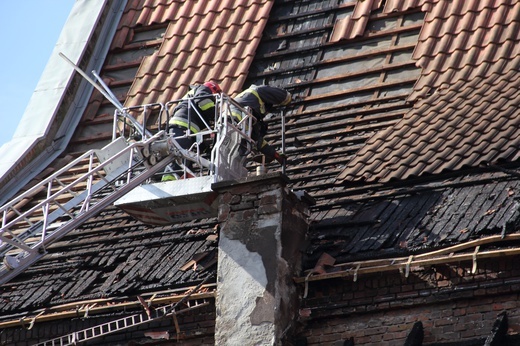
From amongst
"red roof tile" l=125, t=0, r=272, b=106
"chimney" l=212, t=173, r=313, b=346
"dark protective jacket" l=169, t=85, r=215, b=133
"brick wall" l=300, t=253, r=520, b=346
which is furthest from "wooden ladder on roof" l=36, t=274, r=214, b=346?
"red roof tile" l=125, t=0, r=272, b=106

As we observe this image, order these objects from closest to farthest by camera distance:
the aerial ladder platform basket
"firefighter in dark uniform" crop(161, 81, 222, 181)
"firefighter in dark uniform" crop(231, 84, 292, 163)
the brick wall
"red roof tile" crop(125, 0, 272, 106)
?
1. the brick wall
2. the aerial ladder platform basket
3. "firefighter in dark uniform" crop(161, 81, 222, 181)
4. "firefighter in dark uniform" crop(231, 84, 292, 163)
5. "red roof tile" crop(125, 0, 272, 106)

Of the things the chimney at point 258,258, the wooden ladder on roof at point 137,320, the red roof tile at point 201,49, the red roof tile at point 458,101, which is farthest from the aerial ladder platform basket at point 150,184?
the red roof tile at point 201,49

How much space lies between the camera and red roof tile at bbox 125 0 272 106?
48.8ft

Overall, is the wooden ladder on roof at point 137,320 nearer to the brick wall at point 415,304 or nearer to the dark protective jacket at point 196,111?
the brick wall at point 415,304

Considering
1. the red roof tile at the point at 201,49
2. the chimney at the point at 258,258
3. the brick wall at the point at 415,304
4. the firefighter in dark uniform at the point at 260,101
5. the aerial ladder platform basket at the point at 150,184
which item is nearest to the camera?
the brick wall at the point at 415,304

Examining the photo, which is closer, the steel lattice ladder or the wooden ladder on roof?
the wooden ladder on roof

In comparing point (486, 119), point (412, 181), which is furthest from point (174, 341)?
point (486, 119)

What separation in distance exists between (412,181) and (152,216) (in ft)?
8.72

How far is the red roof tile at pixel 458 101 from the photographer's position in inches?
466

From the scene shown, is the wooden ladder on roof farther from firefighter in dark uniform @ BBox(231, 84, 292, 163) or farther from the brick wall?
firefighter in dark uniform @ BBox(231, 84, 292, 163)

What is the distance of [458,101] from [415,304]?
306cm

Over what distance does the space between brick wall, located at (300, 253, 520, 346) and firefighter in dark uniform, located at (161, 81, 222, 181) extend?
228 centimetres

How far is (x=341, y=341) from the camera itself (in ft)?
35.4

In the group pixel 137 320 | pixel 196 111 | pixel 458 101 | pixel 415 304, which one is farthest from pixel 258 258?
pixel 458 101
